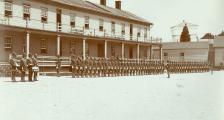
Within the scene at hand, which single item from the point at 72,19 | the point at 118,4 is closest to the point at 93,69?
the point at 72,19

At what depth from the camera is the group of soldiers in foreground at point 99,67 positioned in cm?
2195

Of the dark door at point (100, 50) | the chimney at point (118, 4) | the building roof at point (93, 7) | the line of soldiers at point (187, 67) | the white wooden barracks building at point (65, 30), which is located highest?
the chimney at point (118, 4)

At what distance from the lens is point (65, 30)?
36.2m

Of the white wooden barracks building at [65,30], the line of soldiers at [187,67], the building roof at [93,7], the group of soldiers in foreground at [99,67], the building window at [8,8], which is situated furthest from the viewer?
the line of soldiers at [187,67]

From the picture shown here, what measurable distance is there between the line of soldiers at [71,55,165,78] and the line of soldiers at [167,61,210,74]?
2.94 meters

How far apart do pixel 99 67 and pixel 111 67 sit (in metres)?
1.78

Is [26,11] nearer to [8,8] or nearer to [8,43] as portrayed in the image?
[8,8]

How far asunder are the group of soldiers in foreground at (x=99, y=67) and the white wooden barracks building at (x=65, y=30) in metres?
2.90

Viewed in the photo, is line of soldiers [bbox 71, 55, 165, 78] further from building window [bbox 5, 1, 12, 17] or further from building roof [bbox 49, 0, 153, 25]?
building roof [bbox 49, 0, 153, 25]

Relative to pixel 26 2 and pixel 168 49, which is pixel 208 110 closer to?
pixel 26 2

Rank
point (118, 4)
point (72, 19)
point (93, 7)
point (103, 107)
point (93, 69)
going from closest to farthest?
point (103, 107), point (93, 69), point (72, 19), point (93, 7), point (118, 4)

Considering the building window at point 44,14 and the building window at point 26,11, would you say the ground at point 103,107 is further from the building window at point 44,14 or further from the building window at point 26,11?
the building window at point 44,14

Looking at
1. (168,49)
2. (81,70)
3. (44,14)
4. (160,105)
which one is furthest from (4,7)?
(168,49)

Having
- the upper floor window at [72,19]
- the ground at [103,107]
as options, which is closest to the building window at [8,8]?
the upper floor window at [72,19]
